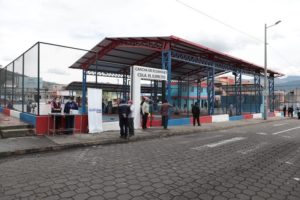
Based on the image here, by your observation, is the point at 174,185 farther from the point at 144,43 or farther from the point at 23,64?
the point at 144,43

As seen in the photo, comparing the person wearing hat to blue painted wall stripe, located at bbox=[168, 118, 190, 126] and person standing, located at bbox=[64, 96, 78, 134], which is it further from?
person standing, located at bbox=[64, 96, 78, 134]

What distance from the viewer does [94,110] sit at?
12.0 metres

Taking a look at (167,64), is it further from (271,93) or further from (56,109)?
(271,93)

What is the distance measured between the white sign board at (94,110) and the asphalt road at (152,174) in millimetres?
3221

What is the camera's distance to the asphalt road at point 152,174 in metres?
4.73

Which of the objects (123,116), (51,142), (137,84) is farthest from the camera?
(137,84)

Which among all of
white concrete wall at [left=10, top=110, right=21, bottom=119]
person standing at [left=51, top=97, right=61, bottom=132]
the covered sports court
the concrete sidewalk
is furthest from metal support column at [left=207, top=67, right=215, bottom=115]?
white concrete wall at [left=10, top=110, right=21, bottom=119]

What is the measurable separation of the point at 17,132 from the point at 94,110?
3.19 m

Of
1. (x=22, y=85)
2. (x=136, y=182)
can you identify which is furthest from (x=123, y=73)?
(x=136, y=182)

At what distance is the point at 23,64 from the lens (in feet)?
44.5

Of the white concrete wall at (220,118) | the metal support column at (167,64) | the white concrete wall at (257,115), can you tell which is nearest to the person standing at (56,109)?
the metal support column at (167,64)

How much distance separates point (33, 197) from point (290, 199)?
Answer: 4.37m

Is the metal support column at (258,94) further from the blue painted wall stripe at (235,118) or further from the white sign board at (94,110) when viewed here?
the white sign board at (94,110)

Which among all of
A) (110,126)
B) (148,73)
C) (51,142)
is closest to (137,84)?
(148,73)
